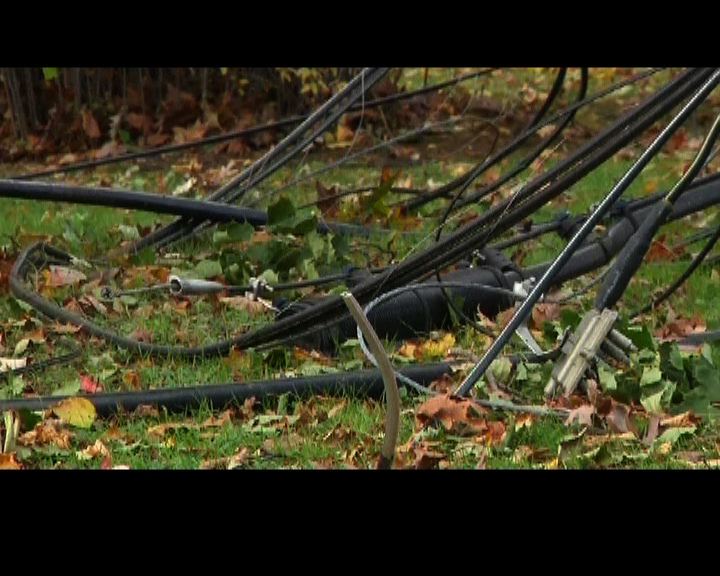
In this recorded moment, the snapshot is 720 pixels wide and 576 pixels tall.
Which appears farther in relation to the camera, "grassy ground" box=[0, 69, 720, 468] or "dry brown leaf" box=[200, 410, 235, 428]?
"dry brown leaf" box=[200, 410, 235, 428]

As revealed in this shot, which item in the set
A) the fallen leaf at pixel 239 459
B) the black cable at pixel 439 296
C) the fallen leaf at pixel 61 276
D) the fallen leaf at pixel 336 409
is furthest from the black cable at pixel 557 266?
the fallen leaf at pixel 61 276

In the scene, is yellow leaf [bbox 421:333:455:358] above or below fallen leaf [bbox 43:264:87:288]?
above

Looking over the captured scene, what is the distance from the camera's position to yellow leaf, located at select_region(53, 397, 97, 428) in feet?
14.6

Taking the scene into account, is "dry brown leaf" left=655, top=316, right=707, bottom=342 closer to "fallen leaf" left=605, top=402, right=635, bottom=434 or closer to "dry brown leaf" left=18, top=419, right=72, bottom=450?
"fallen leaf" left=605, top=402, right=635, bottom=434

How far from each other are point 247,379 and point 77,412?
0.70 meters

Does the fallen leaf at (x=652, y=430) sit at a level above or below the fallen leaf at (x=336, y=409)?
above

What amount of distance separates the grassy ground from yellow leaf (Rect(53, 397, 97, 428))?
31mm

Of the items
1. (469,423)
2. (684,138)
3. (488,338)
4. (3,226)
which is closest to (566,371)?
(469,423)

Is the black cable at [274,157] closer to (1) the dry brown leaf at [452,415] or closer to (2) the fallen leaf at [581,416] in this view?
(1) the dry brown leaf at [452,415]

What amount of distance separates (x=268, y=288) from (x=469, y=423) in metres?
1.69

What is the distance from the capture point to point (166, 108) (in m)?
11.1

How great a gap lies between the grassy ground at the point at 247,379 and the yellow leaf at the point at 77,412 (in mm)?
31

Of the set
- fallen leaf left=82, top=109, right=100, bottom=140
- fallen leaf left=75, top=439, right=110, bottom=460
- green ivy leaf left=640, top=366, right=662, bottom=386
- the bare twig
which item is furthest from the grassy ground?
fallen leaf left=82, top=109, right=100, bottom=140

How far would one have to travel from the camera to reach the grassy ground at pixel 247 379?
418 centimetres
